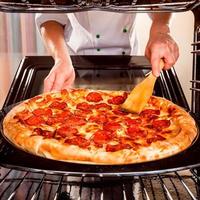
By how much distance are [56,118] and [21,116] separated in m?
0.08

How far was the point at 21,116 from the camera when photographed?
0.93 m

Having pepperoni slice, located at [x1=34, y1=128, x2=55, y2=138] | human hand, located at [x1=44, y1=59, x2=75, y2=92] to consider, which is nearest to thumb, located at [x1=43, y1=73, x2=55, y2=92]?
human hand, located at [x1=44, y1=59, x2=75, y2=92]

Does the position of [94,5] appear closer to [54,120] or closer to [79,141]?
[79,141]

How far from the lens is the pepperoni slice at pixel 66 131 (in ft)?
2.75

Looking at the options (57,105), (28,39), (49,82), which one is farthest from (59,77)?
(28,39)

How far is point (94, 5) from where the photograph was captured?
617 mm

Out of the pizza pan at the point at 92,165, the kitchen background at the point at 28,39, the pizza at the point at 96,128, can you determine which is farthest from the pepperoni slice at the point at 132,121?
the kitchen background at the point at 28,39

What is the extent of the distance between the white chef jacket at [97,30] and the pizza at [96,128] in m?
0.45

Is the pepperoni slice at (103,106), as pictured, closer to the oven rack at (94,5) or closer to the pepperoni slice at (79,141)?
the pepperoni slice at (79,141)

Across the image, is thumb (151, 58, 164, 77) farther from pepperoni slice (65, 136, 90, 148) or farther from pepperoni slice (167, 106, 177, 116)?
pepperoni slice (65, 136, 90, 148)

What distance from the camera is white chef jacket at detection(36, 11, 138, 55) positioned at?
1.53 m

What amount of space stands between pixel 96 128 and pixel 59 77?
309mm

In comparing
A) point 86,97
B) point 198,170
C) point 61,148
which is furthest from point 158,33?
point 61,148

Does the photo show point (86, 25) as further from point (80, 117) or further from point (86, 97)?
point (80, 117)
